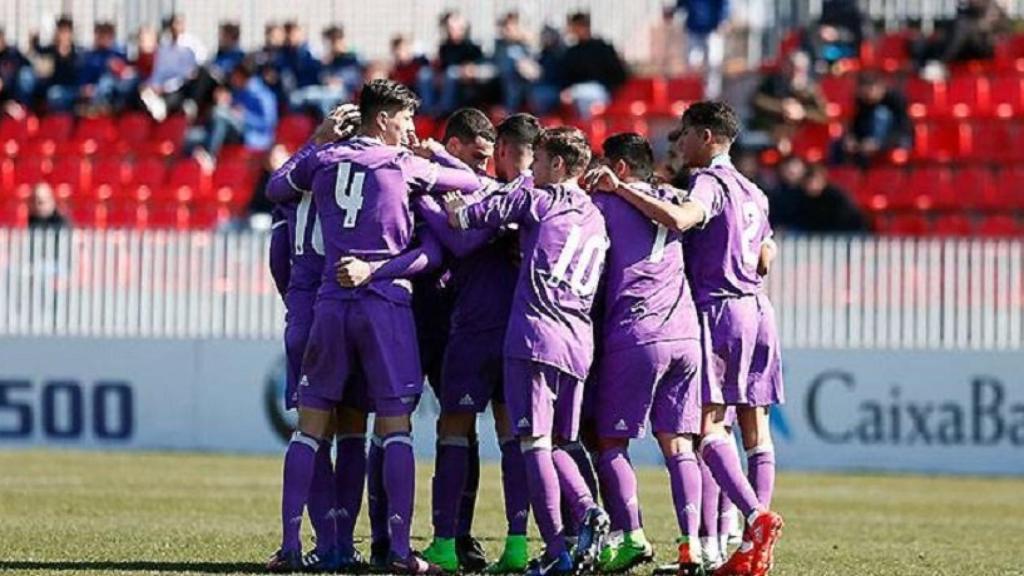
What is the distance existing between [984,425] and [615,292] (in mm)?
11271

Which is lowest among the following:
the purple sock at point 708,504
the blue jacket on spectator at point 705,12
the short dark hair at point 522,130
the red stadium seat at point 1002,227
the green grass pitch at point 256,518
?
the green grass pitch at point 256,518

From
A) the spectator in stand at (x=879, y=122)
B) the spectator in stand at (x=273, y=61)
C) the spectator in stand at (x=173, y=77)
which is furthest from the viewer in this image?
the spectator in stand at (x=173, y=77)

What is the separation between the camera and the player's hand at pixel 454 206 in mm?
11336

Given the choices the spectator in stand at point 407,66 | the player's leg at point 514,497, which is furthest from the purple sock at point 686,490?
the spectator in stand at point 407,66

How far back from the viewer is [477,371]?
38.2 feet

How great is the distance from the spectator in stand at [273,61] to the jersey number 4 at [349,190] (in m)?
17.6

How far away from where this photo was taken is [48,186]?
90.4ft

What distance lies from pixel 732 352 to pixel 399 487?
1.85 m

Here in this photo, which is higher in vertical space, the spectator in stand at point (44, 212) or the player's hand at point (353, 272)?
the spectator in stand at point (44, 212)

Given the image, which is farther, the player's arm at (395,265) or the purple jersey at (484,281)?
the purple jersey at (484,281)

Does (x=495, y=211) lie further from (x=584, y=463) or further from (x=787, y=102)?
(x=787, y=102)

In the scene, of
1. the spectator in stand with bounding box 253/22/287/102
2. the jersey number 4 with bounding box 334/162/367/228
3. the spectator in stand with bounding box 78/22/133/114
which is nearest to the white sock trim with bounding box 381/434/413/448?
the jersey number 4 with bounding box 334/162/367/228

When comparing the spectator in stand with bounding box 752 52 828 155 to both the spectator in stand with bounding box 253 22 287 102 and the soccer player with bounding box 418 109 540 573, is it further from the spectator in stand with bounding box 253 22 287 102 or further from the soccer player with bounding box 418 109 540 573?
the soccer player with bounding box 418 109 540 573

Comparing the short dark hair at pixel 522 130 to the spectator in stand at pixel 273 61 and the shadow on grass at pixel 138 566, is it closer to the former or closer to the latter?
the shadow on grass at pixel 138 566
